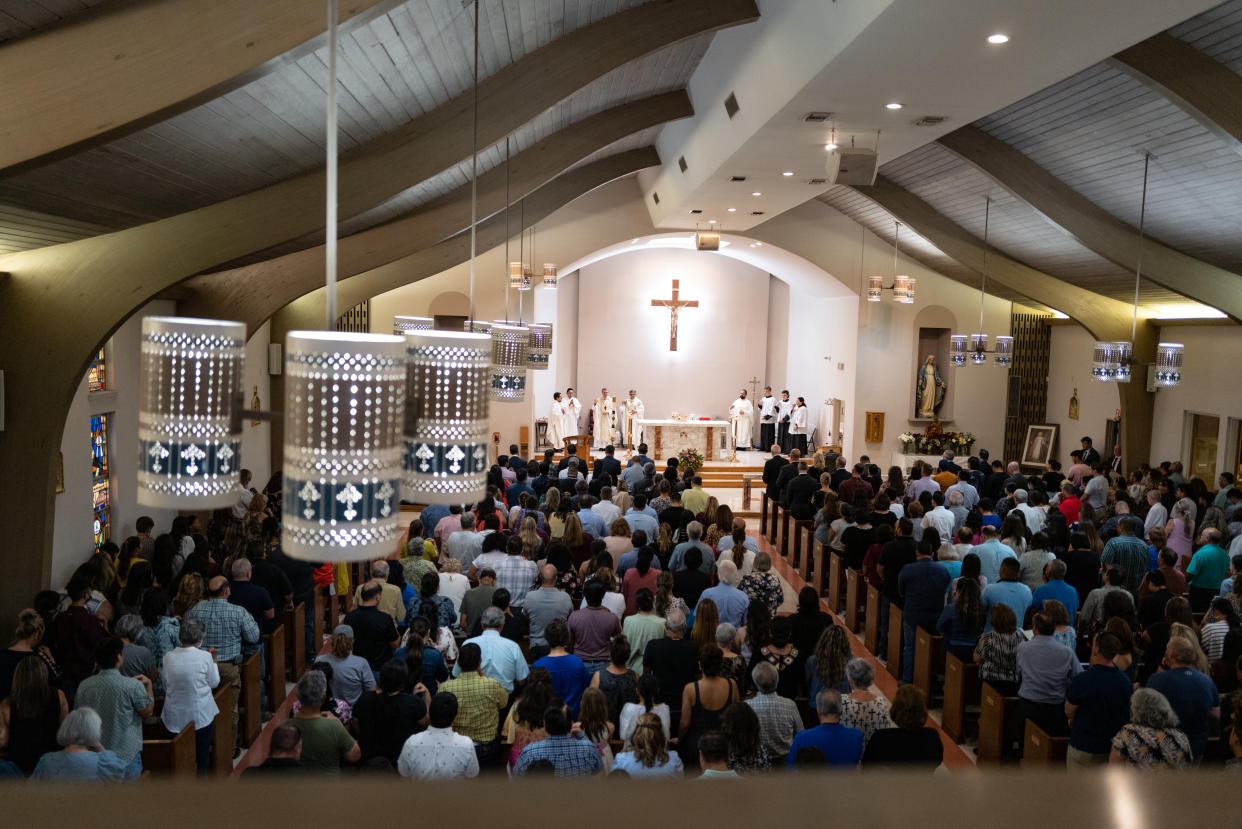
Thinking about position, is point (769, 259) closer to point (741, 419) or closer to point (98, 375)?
point (741, 419)

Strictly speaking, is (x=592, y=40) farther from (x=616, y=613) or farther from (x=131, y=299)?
(x=616, y=613)

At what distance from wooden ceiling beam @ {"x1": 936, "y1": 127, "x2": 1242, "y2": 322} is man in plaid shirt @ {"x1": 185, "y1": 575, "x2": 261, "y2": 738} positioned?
8.45m

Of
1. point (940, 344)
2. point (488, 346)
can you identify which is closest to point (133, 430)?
point (488, 346)

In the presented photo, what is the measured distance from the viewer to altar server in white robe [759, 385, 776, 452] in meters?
22.5

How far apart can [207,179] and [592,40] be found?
296 cm

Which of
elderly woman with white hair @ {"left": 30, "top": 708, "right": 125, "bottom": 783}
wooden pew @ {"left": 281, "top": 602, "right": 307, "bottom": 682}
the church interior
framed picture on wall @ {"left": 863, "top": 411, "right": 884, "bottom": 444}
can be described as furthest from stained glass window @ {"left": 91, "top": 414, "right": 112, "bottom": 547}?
framed picture on wall @ {"left": 863, "top": 411, "right": 884, "bottom": 444}

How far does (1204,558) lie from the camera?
26.8 ft

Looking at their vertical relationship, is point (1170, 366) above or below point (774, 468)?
above

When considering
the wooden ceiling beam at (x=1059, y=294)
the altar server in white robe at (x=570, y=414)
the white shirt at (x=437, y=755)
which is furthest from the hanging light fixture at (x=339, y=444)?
the altar server in white robe at (x=570, y=414)

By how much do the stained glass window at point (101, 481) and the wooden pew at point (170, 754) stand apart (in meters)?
4.55

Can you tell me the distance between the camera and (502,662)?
575 centimetres

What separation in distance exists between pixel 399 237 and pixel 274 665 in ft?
14.3

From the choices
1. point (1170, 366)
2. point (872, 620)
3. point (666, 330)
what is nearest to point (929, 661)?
point (872, 620)

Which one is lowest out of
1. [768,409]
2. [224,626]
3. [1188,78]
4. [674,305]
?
[224,626]
